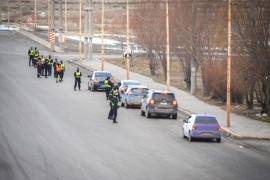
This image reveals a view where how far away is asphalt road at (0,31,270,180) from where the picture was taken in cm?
2684

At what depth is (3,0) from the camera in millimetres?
165375

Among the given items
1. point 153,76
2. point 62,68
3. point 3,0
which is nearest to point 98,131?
point 62,68

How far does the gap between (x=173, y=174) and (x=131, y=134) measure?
1108 centimetres

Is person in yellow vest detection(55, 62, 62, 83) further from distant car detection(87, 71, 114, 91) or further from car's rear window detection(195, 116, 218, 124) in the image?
car's rear window detection(195, 116, 218, 124)

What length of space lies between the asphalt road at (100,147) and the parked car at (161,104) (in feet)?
1.48

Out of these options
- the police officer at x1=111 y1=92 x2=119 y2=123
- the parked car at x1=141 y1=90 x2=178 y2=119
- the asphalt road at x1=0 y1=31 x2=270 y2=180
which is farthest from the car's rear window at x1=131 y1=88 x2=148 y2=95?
the police officer at x1=111 y1=92 x2=119 y2=123

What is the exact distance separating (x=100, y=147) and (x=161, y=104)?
12.0 m

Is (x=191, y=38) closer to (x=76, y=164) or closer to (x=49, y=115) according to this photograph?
(x=49, y=115)

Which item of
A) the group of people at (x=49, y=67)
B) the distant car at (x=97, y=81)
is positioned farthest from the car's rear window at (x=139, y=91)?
the group of people at (x=49, y=67)

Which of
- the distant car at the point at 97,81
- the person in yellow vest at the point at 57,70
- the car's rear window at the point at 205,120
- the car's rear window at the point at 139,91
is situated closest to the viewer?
the car's rear window at the point at 205,120

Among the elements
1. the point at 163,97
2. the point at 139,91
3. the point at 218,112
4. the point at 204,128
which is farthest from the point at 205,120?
the point at 139,91

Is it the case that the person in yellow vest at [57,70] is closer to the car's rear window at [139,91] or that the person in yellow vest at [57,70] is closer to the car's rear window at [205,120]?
the car's rear window at [139,91]

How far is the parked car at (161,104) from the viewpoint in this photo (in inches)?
1751

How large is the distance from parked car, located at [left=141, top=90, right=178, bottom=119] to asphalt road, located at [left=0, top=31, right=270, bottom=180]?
452mm
